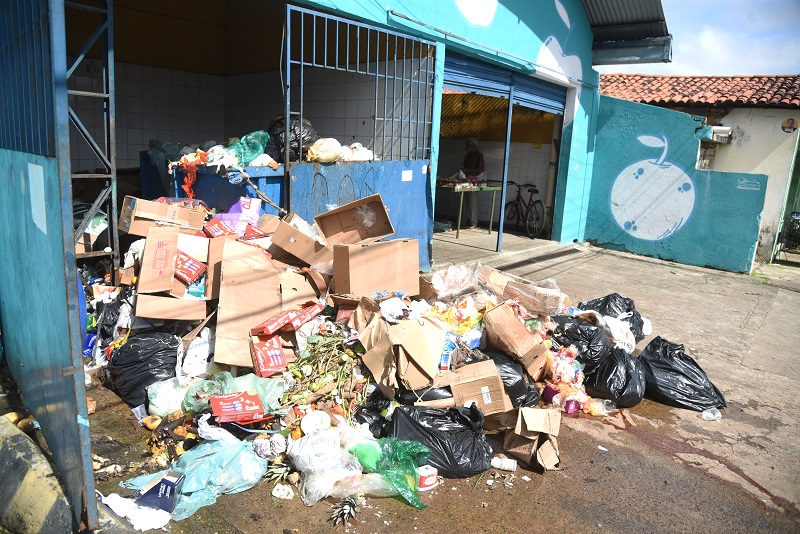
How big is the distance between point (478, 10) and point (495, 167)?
548 cm

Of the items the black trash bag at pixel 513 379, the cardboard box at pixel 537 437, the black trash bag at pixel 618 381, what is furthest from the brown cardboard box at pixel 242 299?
the black trash bag at pixel 618 381

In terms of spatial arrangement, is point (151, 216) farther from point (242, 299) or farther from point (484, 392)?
point (484, 392)

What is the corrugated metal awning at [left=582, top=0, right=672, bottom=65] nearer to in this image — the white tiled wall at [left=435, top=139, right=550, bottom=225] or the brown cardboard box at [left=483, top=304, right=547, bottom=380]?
the white tiled wall at [left=435, top=139, right=550, bottom=225]

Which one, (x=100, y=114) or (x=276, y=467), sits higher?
Answer: (x=100, y=114)

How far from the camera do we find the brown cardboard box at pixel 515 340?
4.21 metres

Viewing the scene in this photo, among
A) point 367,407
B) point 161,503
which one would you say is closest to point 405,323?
point 367,407

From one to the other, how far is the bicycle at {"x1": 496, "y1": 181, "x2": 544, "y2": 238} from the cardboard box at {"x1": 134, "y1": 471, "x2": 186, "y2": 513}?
32.3 ft

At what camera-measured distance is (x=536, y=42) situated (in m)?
9.12

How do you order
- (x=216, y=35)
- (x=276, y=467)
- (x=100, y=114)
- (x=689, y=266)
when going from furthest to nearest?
(x=689, y=266)
(x=216, y=35)
(x=100, y=114)
(x=276, y=467)

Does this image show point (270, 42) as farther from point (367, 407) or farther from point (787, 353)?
point (787, 353)

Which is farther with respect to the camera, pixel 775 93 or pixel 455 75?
pixel 775 93

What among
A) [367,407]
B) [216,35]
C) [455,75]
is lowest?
[367,407]

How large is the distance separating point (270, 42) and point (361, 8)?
308 centimetres

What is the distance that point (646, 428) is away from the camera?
165 inches
